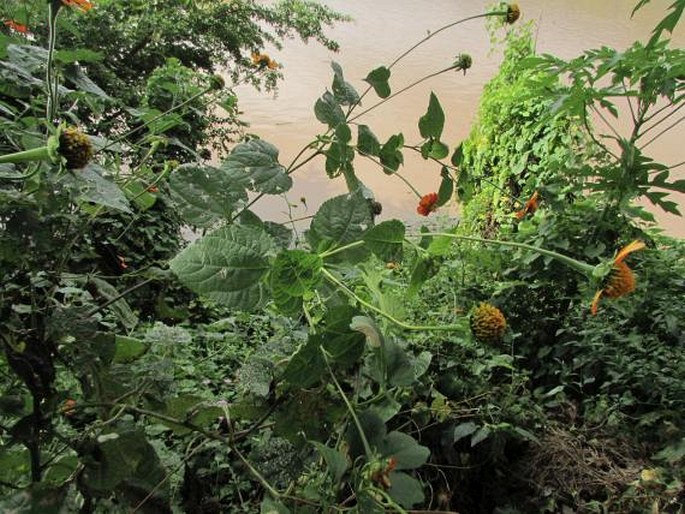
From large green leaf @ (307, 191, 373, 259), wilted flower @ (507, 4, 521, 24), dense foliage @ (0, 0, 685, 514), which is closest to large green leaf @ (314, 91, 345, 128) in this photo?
dense foliage @ (0, 0, 685, 514)

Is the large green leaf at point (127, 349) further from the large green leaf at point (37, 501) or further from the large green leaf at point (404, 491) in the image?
the large green leaf at point (404, 491)

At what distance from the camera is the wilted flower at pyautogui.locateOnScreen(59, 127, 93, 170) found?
361 mm

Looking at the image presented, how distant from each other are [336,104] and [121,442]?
1.19 ft

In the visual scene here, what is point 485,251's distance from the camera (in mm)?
1327

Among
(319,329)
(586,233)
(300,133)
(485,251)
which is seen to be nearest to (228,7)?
(300,133)

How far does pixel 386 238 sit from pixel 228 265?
0.12m

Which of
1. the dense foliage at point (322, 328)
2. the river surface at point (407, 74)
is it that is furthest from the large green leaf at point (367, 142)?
the river surface at point (407, 74)

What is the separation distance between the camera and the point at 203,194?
0.44 meters

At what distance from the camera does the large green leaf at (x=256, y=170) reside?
465 mm

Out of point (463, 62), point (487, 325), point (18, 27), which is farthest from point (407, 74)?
point (487, 325)

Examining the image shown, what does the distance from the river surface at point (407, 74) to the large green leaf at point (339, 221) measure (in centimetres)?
163

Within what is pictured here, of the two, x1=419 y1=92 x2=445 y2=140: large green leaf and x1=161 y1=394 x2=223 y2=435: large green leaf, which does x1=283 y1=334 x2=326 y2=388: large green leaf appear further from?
x1=419 y1=92 x2=445 y2=140: large green leaf

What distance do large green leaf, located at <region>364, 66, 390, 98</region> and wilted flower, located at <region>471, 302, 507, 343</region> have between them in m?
0.26

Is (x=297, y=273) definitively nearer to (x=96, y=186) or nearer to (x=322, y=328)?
(x=322, y=328)
